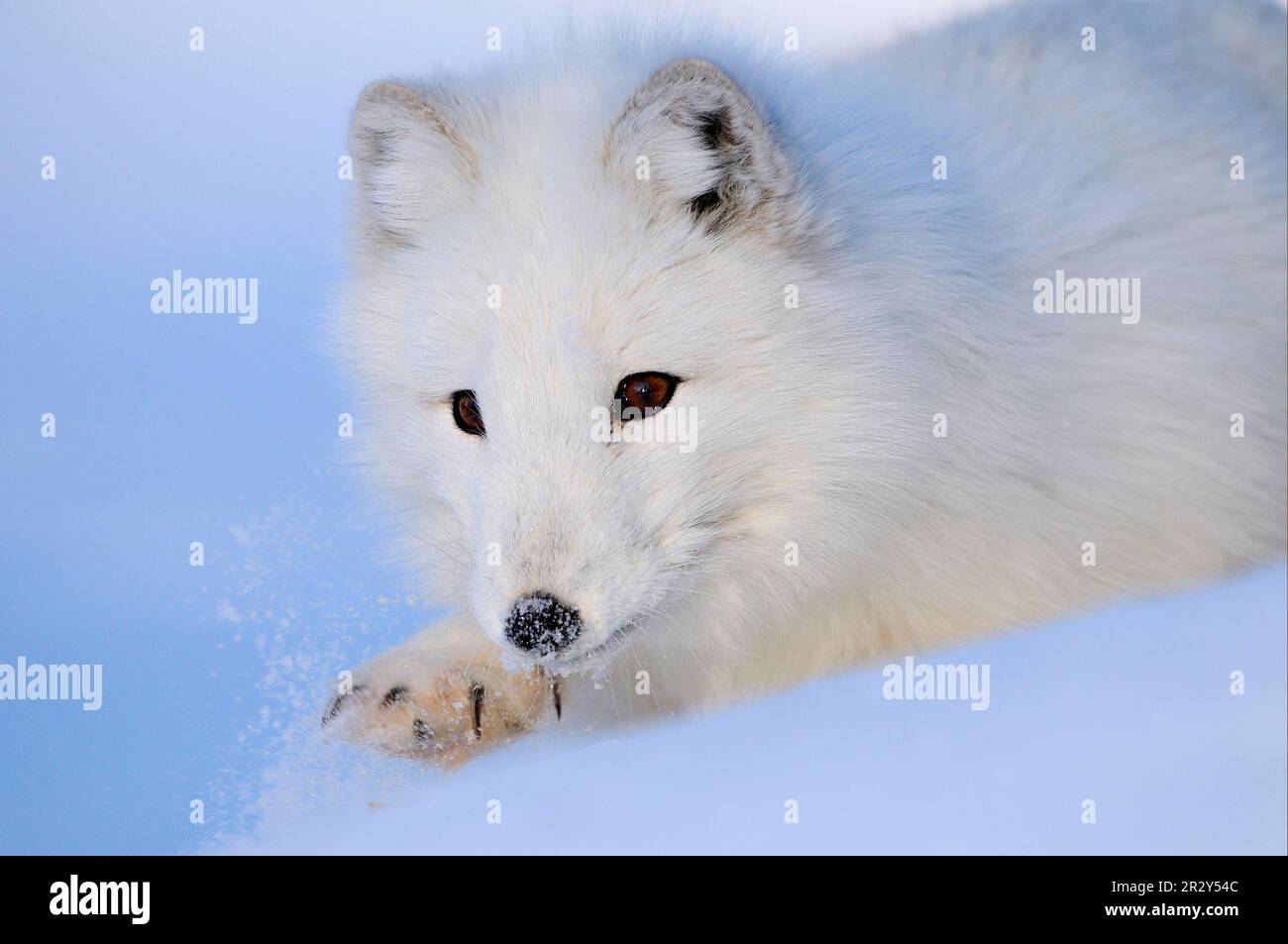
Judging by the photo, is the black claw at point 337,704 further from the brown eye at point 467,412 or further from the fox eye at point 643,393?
the fox eye at point 643,393

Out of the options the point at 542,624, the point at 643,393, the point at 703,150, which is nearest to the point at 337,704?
the point at 542,624

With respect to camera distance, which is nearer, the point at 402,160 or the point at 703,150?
the point at 703,150

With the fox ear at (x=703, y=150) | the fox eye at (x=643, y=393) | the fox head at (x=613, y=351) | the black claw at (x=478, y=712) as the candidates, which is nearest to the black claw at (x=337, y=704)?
the black claw at (x=478, y=712)

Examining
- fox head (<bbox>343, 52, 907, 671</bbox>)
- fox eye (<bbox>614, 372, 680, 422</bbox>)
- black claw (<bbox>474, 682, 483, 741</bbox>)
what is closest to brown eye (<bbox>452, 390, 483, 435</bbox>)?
fox head (<bbox>343, 52, 907, 671</bbox>)

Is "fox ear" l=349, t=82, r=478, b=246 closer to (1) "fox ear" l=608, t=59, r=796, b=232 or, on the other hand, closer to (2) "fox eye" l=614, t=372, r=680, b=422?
(1) "fox ear" l=608, t=59, r=796, b=232

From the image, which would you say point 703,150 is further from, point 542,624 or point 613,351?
point 542,624
